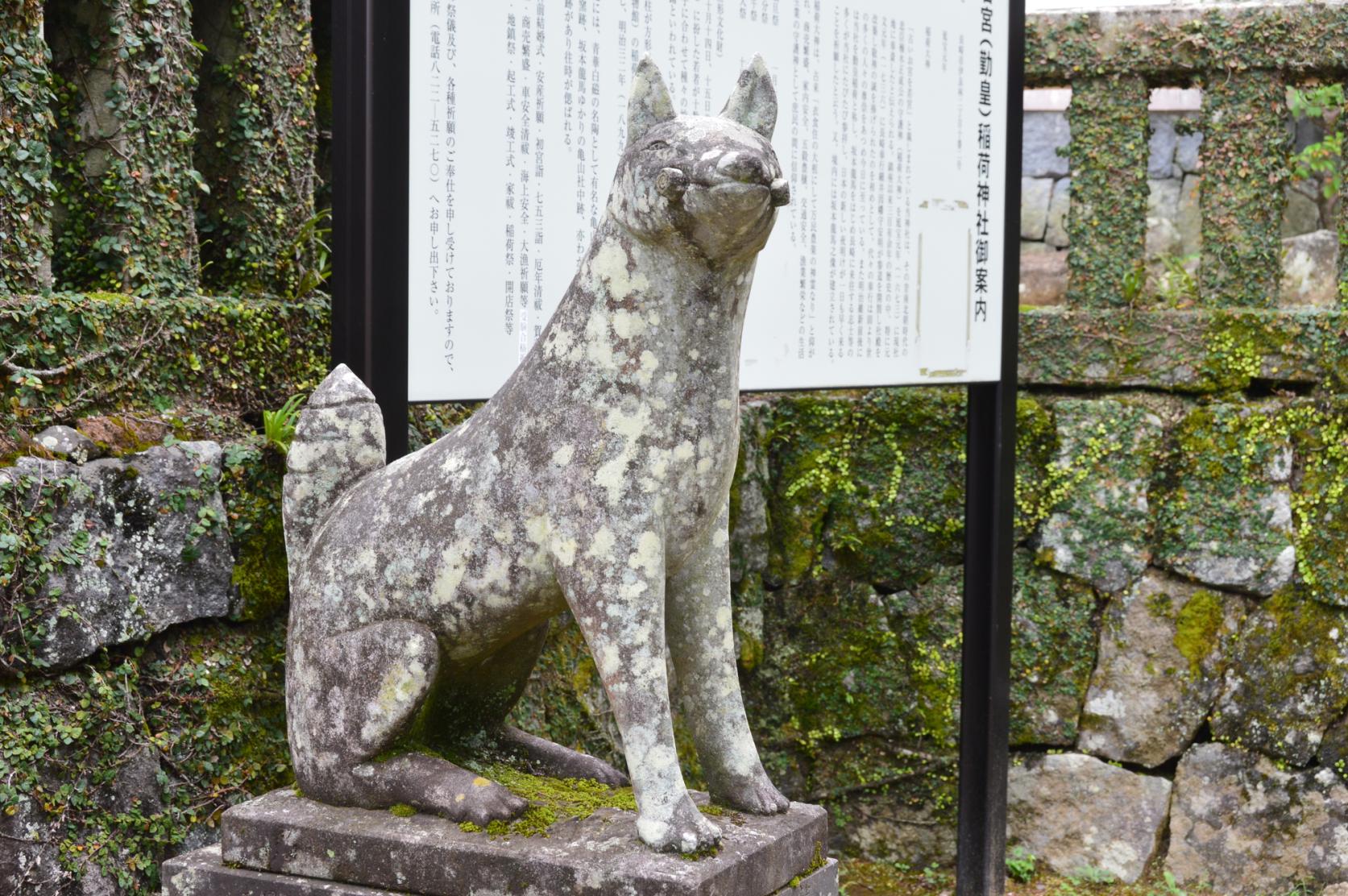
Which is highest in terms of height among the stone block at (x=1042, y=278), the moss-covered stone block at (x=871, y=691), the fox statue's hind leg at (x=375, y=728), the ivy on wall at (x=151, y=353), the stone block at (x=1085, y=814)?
the stone block at (x=1042, y=278)

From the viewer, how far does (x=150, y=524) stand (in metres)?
3.15

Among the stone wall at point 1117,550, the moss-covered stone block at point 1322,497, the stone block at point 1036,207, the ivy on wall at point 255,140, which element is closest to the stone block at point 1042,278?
the stone block at point 1036,207

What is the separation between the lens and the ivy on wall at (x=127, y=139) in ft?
11.5

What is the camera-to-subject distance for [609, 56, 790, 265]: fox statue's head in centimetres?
213

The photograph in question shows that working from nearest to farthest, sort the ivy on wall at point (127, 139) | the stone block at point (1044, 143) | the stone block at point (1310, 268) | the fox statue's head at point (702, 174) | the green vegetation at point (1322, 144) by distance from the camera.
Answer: the fox statue's head at point (702, 174), the ivy on wall at point (127, 139), the green vegetation at point (1322, 144), the stone block at point (1310, 268), the stone block at point (1044, 143)

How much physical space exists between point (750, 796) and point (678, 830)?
29 centimetres

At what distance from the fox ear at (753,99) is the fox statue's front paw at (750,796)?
3.80 feet

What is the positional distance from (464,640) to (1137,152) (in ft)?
12.5

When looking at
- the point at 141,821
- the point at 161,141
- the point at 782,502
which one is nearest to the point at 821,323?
the point at 782,502

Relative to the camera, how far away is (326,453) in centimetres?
259

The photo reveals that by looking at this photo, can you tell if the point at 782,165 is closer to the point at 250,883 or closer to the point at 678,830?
the point at 678,830

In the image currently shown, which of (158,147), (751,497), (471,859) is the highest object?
(158,147)

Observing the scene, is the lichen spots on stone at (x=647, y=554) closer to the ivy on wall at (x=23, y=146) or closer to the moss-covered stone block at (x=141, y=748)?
the moss-covered stone block at (x=141, y=748)

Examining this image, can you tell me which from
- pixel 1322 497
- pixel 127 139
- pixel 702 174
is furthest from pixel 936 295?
pixel 127 139
